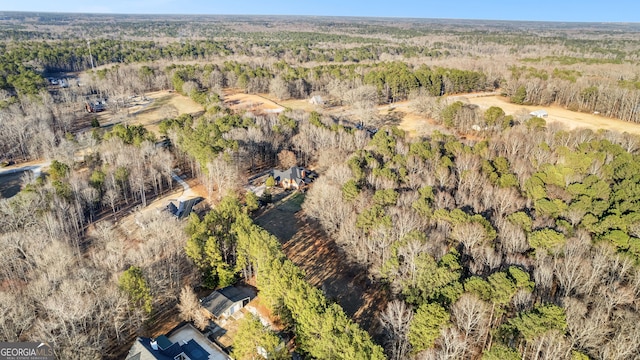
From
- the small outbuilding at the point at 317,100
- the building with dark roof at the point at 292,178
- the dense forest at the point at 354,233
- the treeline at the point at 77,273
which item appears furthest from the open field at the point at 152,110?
the treeline at the point at 77,273

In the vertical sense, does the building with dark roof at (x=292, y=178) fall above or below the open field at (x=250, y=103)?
below

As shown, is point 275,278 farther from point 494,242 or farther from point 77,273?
point 494,242

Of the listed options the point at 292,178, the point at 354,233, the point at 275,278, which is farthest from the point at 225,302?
the point at 292,178

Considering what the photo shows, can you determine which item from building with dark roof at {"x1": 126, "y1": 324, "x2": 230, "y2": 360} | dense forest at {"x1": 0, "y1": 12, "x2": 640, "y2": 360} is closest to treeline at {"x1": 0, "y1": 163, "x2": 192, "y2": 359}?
dense forest at {"x1": 0, "y1": 12, "x2": 640, "y2": 360}

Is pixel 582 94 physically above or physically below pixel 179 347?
above

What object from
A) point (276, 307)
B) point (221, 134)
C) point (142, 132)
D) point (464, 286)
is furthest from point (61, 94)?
point (464, 286)

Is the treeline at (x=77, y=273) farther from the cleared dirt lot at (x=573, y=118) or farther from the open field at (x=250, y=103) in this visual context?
the cleared dirt lot at (x=573, y=118)
